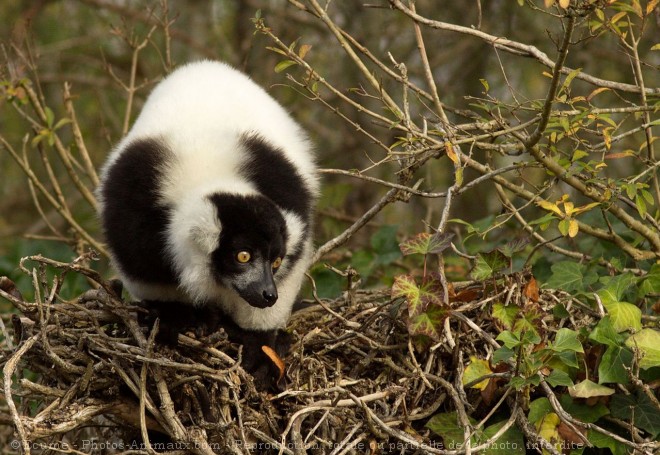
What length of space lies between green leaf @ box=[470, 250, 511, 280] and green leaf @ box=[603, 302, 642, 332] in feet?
1.66

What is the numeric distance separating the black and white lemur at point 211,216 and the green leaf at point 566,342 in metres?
1.27

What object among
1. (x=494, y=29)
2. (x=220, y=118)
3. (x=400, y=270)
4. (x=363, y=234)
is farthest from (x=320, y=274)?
(x=494, y=29)

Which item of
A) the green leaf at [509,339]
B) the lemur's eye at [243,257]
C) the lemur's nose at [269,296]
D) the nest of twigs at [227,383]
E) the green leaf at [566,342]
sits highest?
the green leaf at [509,339]

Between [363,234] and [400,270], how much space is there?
1.87 meters

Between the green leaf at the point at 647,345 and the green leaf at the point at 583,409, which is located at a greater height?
the green leaf at the point at 647,345

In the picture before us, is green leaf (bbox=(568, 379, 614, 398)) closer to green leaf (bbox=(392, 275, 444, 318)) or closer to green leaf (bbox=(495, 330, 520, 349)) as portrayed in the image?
green leaf (bbox=(495, 330, 520, 349))

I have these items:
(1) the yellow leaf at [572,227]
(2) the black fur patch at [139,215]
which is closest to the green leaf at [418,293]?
(1) the yellow leaf at [572,227]

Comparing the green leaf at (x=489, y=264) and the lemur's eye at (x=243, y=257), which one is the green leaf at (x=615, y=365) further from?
the lemur's eye at (x=243, y=257)

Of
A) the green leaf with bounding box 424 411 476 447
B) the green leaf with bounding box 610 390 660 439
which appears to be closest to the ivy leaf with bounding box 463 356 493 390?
the green leaf with bounding box 424 411 476 447

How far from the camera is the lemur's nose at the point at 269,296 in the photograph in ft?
13.5

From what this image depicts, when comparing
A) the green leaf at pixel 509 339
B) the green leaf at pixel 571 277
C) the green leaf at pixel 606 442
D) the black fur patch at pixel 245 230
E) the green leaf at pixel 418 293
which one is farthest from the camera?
the green leaf at pixel 571 277

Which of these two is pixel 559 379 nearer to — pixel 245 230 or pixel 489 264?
pixel 489 264

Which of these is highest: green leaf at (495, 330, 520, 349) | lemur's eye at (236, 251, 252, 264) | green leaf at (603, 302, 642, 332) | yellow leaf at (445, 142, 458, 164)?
yellow leaf at (445, 142, 458, 164)

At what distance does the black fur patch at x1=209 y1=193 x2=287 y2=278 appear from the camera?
4086 mm
